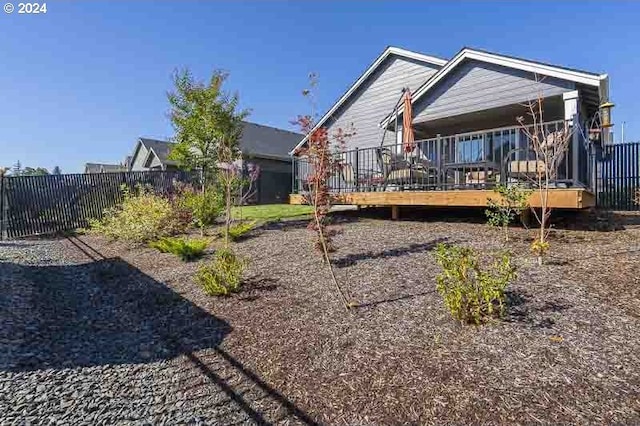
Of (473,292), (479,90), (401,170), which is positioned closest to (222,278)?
(473,292)

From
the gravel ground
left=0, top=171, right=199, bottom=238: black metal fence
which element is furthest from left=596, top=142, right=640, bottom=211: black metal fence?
left=0, top=171, right=199, bottom=238: black metal fence

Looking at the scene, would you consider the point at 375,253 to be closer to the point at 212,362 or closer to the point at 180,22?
the point at 212,362

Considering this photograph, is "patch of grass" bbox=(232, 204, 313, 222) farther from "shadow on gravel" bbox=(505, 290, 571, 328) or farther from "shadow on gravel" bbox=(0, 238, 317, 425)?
"shadow on gravel" bbox=(505, 290, 571, 328)

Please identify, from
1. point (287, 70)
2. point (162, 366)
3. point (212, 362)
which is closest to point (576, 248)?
point (212, 362)

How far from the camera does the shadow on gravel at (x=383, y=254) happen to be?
5.49m

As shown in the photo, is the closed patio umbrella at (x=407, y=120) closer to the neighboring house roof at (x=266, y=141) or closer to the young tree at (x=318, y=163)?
the young tree at (x=318, y=163)

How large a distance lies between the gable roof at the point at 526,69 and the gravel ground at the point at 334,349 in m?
4.10

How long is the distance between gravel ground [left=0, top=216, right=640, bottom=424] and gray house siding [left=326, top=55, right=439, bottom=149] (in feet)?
30.4

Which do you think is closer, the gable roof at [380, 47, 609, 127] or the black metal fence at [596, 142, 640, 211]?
the gable roof at [380, 47, 609, 127]

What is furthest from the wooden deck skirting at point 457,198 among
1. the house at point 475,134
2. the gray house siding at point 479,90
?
the gray house siding at point 479,90

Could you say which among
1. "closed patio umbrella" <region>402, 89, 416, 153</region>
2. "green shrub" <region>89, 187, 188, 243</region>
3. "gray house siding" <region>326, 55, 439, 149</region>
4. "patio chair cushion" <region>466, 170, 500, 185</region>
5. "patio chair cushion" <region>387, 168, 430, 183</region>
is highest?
"gray house siding" <region>326, 55, 439, 149</region>

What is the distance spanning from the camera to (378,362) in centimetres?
285

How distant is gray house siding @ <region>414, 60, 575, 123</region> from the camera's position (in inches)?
338

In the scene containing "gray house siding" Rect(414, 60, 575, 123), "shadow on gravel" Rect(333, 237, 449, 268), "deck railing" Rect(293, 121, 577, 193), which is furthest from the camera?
"gray house siding" Rect(414, 60, 575, 123)
